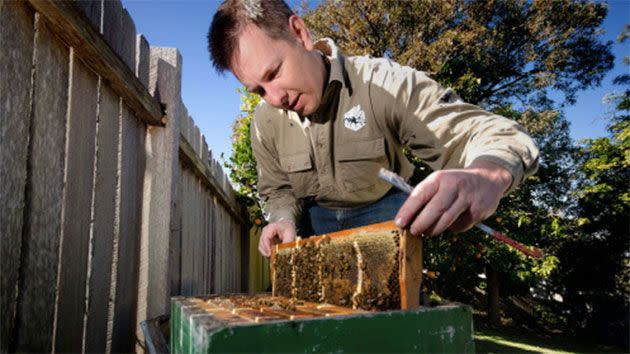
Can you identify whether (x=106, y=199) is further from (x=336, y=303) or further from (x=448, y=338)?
(x=448, y=338)

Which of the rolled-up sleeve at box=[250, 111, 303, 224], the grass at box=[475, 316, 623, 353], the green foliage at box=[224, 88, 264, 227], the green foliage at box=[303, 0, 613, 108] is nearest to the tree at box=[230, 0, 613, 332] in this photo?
the green foliage at box=[303, 0, 613, 108]

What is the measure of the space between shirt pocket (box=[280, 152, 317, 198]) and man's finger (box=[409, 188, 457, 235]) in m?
1.54

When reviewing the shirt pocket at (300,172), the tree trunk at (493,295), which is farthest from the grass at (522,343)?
the shirt pocket at (300,172)

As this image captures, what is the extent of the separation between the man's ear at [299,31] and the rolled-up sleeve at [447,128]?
1.47 ft

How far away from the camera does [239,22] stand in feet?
7.45

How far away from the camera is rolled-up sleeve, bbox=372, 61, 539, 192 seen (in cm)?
152

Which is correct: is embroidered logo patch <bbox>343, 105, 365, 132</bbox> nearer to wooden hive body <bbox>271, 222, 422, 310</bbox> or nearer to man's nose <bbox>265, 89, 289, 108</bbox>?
man's nose <bbox>265, 89, 289, 108</bbox>

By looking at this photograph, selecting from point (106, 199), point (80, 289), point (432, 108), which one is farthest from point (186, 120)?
point (432, 108)

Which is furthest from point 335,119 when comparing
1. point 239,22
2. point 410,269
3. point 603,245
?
point 603,245

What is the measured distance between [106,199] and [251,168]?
4.94 meters

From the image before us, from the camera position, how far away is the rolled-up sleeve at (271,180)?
2.97 m

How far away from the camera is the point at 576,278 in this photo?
17.4m

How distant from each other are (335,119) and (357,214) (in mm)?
597

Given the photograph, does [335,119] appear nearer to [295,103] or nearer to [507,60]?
[295,103]
